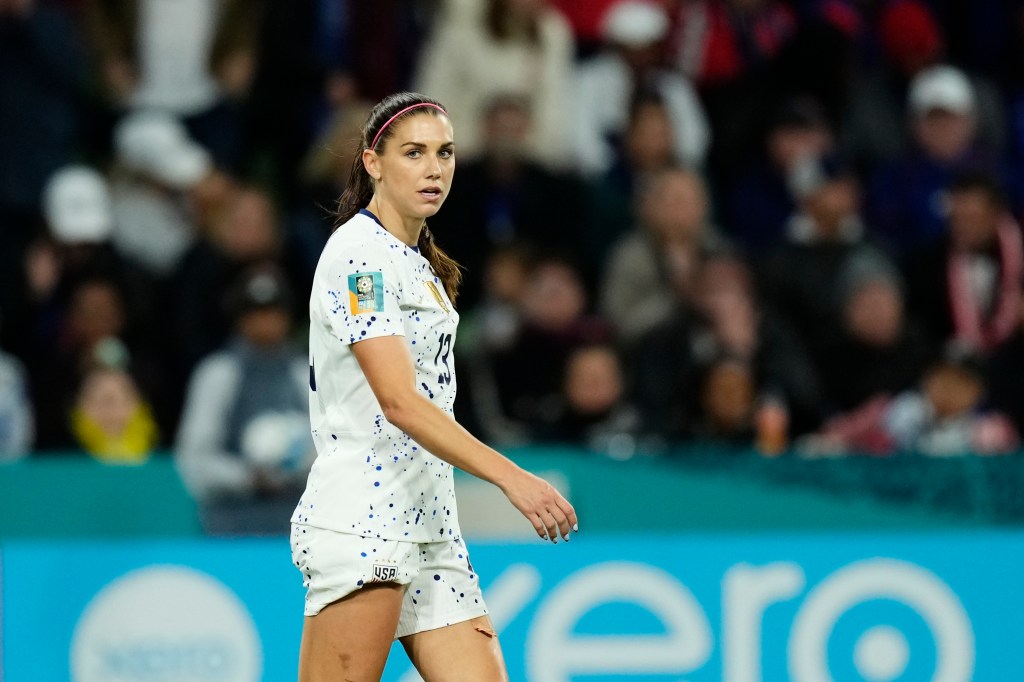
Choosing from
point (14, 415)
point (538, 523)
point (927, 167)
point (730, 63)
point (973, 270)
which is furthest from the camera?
point (730, 63)

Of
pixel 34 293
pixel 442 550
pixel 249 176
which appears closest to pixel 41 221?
pixel 34 293

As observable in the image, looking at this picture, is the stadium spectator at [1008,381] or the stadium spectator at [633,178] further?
the stadium spectator at [633,178]

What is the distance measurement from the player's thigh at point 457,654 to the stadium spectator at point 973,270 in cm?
619

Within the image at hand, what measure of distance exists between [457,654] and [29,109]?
6350mm

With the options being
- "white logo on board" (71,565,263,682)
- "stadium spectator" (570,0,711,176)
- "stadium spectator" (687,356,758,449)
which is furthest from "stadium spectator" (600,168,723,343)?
"white logo on board" (71,565,263,682)

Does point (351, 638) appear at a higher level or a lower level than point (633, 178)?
lower

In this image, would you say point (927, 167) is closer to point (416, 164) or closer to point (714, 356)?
point (714, 356)

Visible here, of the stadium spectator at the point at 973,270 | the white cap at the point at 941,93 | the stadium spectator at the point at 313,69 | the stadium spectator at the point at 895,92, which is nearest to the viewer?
the stadium spectator at the point at 973,270

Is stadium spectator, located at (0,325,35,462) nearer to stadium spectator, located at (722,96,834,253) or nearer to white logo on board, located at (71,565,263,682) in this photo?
white logo on board, located at (71,565,263,682)

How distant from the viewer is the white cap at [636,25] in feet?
33.0

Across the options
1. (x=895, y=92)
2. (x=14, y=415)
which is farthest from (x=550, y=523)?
(x=895, y=92)

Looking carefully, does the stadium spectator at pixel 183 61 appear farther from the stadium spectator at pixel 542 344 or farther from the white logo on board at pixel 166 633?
the white logo on board at pixel 166 633

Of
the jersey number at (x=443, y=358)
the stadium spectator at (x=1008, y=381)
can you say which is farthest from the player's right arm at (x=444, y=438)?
the stadium spectator at (x=1008, y=381)

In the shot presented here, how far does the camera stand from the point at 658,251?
911 centimetres
